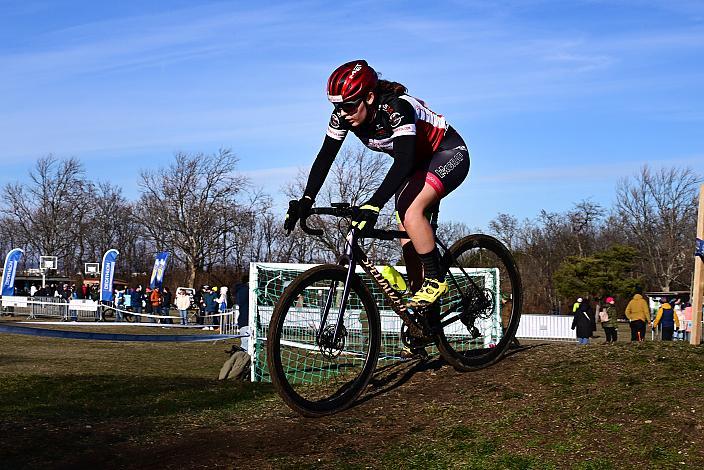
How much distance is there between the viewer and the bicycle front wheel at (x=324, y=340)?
5559 mm

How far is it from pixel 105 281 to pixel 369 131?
38197mm

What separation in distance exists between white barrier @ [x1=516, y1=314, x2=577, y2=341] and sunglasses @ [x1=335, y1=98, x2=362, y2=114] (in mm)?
31722

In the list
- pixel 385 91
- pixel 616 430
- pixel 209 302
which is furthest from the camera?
pixel 209 302

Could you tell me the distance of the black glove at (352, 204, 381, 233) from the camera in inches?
225

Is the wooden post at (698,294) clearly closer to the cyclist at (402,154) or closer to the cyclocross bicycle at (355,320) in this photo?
the cyclocross bicycle at (355,320)

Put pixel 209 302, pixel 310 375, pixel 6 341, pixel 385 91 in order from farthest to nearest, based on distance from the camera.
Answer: pixel 209 302
pixel 6 341
pixel 310 375
pixel 385 91

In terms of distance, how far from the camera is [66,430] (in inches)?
228

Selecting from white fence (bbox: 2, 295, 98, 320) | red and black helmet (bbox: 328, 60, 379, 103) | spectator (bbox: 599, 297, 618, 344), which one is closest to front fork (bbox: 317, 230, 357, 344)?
red and black helmet (bbox: 328, 60, 379, 103)

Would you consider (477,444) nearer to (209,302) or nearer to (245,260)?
(209,302)

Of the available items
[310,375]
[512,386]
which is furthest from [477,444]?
[310,375]

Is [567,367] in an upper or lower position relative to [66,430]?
upper

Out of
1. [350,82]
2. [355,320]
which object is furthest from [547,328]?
[350,82]

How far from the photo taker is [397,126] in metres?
6.01

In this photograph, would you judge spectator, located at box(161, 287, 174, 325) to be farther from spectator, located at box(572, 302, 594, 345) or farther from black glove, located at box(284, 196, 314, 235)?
black glove, located at box(284, 196, 314, 235)
